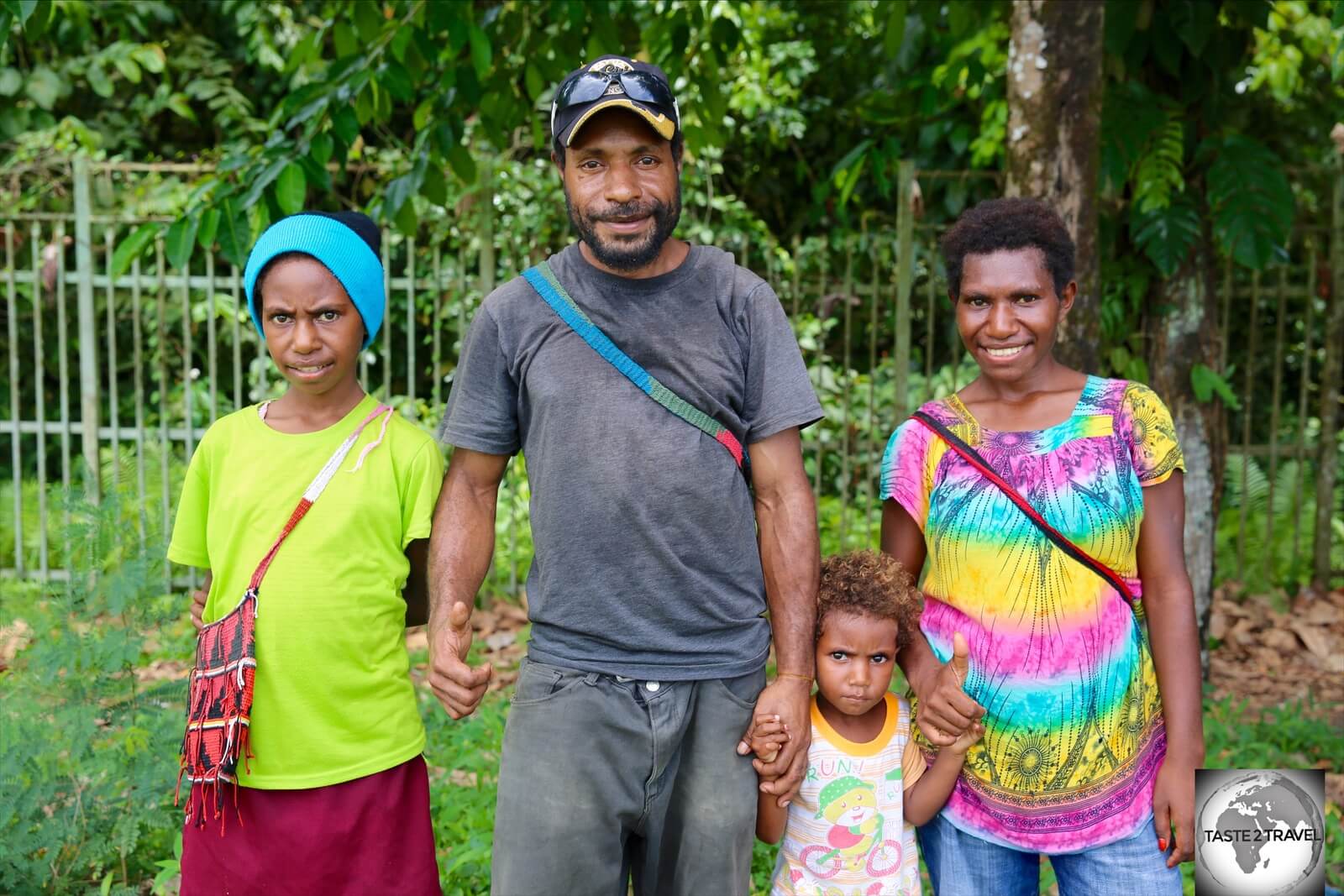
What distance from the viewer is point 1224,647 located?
5699 mm

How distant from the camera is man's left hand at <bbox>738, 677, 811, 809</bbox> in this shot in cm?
222

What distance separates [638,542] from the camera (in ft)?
7.20

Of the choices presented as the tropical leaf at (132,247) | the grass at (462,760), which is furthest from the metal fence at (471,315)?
the tropical leaf at (132,247)

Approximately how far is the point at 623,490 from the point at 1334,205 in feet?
18.0

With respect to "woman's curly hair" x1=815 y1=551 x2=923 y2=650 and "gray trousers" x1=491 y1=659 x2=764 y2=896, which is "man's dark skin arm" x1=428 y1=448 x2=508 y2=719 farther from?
"woman's curly hair" x1=815 y1=551 x2=923 y2=650

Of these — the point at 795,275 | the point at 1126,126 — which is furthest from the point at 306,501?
the point at 795,275

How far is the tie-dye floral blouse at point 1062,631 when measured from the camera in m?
2.20

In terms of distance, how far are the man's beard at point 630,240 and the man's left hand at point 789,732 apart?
32.4 inches

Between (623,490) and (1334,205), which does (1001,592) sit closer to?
(623,490)

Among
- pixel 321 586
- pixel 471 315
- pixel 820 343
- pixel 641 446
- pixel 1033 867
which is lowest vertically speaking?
pixel 1033 867

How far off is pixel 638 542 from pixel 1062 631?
2.58 ft

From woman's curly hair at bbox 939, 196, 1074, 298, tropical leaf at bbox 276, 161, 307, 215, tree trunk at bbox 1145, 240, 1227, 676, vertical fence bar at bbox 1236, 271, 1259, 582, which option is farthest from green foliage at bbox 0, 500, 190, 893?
vertical fence bar at bbox 1236, 271, 1259, 582

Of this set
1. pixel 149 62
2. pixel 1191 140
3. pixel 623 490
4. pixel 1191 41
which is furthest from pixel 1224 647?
pixel 149 62

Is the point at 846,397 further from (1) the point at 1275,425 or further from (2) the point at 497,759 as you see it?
(2) the point at 497,759
